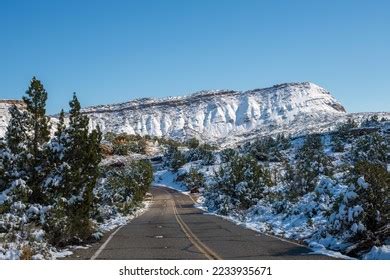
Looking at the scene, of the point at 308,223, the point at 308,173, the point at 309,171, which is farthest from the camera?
the point at 308,173

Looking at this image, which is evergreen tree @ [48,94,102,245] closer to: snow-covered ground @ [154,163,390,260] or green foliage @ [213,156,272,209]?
snow-covered ground @ [154,163,390,260]

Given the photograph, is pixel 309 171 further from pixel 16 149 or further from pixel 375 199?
pixel 16 149

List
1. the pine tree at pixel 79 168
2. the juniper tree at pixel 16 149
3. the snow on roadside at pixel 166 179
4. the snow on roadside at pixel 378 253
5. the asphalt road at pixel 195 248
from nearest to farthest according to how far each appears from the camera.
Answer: the snow on roadside at pixel 378 253 → the asphalt road at pixel 195 248 → the juniper tree at pixel 16 149 → the pine tree at pixel 79 168 → the snow on roadside at pixel 166 179

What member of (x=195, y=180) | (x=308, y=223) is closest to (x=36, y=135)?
(x=308, y=223)

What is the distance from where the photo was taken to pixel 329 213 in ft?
46.5

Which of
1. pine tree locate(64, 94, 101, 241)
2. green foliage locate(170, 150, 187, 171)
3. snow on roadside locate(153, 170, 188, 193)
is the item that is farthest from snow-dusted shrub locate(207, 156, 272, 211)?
green foliage locate(170, 150, 187, 171)

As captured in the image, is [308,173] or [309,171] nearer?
[309,171]

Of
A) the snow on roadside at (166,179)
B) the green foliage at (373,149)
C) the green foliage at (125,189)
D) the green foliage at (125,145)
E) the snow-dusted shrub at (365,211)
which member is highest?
the green foliage at (125,145)

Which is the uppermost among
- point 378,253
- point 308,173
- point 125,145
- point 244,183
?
point 125,145

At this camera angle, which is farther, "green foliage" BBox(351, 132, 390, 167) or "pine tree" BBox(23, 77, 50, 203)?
"green foliage" BBox(351, 132, 390, 167)

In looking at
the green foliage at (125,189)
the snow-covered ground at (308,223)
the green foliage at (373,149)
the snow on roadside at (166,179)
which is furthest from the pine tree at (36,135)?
the snow on roadside at (166,179)

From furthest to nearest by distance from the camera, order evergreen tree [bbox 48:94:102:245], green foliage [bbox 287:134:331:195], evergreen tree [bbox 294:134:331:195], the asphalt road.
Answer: evergreen tree [bbox 294:134:331:195], green foliage [bbox 287:134:331:195], evergreen tree [bbox 48:94:102:245], the asphalt road

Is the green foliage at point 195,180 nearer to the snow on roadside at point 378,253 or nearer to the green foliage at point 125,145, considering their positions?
the green foliage at point 125,145
